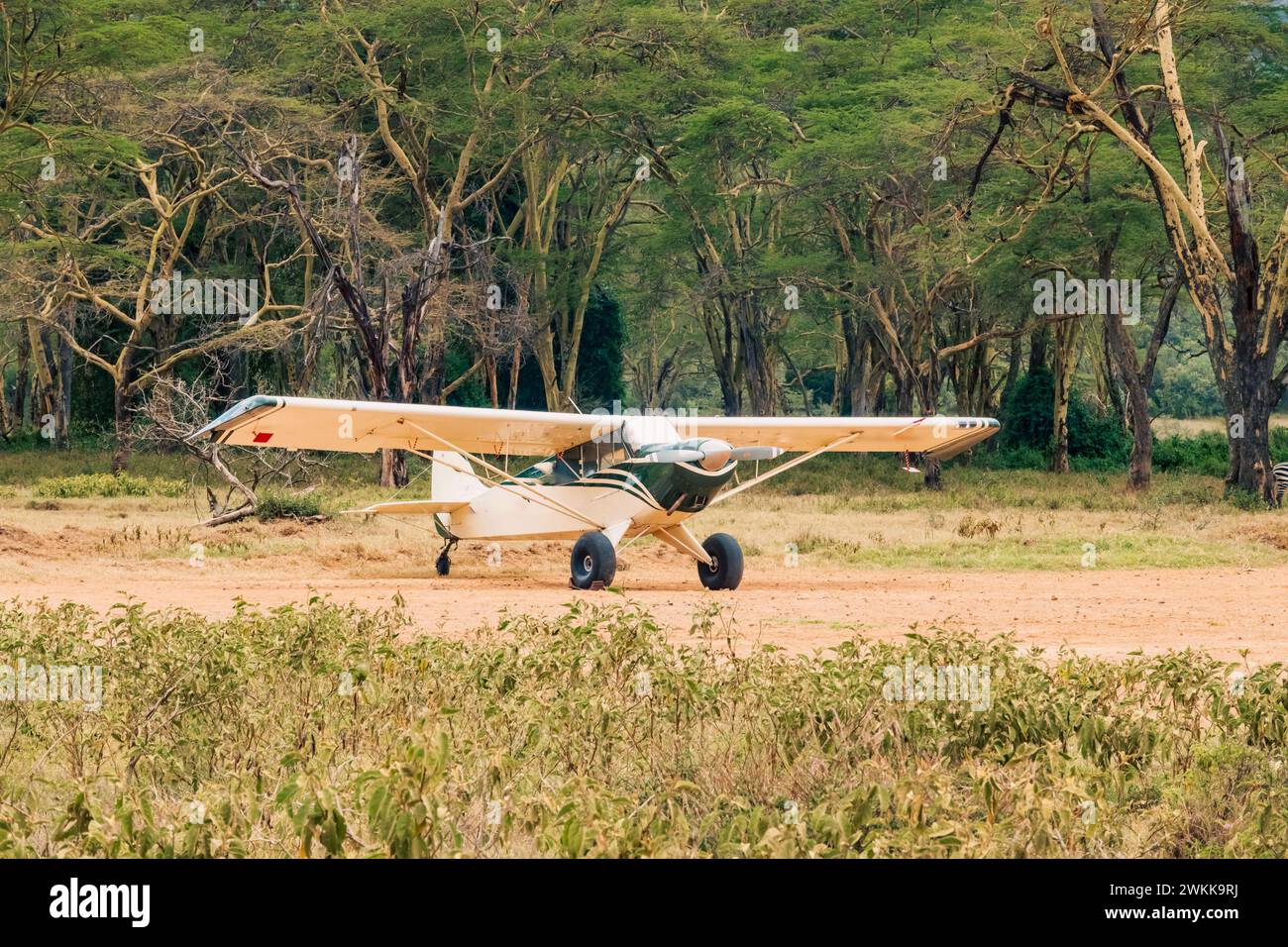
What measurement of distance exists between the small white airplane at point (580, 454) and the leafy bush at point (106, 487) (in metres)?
12.1

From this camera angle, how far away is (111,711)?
8.51 m

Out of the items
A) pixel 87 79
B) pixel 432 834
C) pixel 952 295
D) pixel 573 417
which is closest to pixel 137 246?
pixel 87 79

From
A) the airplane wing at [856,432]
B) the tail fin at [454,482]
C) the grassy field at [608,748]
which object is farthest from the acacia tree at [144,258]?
the grassy field at [608,748]

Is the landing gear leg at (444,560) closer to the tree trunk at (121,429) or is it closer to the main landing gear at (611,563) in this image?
the main landing gear at (611,563)

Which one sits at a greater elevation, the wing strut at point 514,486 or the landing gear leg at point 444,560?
the wing strut at point 514,486

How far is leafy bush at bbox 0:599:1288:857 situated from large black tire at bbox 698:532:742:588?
22.5ft

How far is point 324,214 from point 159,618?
2405 centimetres

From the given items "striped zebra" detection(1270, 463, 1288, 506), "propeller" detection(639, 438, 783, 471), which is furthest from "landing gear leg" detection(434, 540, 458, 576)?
"striped zebra" detection(1270, 463, 1288, 506)

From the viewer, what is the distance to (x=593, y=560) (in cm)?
1755

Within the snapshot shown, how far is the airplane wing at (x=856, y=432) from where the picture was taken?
64.3 feet

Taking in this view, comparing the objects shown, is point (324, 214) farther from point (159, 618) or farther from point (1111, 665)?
point (1111, 665)

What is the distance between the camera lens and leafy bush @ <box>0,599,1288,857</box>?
5.65 metres

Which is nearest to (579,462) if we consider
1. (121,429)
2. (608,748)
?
(608,748)

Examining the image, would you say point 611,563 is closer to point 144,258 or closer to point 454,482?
point 454,482
